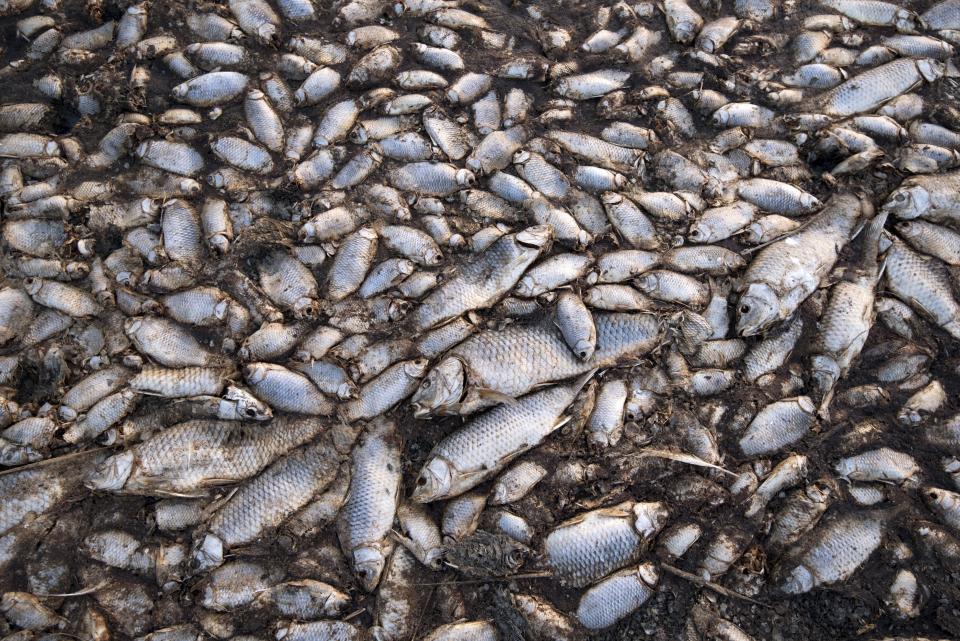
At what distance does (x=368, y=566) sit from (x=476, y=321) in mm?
1838

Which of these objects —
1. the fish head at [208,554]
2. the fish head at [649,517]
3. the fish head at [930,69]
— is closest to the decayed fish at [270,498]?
the fish head at [208,554]

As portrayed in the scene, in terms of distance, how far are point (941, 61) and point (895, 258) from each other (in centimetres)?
251

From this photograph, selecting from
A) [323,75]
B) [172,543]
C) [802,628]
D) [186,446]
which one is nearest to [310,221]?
[323,75]

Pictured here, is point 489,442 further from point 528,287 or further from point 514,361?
point 528,287

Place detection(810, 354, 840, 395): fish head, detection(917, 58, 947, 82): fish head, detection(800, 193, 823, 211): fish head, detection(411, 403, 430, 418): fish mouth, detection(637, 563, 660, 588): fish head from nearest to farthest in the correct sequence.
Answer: detection(637, 563, 660, 588): fish head, detection(411, 403, 430, 418): fish mouth, detection(810, 354, 840, 395): fish head, detection(800, 193, 823, 211): fish head, detection(917, 58, 947, 82): fish head

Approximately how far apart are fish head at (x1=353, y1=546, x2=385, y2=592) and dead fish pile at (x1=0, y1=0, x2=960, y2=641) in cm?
2

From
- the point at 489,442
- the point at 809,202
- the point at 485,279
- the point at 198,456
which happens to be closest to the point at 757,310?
the point at 809,202

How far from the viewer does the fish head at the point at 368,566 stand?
4070 mm

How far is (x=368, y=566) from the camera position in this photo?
13.4ft

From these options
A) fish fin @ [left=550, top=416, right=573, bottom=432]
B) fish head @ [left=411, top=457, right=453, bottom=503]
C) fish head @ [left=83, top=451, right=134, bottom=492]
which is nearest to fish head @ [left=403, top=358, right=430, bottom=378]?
fish head @ [left=411, top=457, right=453, bottom=503]

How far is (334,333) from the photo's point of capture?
467cm

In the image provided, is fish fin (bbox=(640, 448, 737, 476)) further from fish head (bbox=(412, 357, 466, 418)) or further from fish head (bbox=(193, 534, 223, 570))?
fish head (bbox=(193, 534, 223, 570))

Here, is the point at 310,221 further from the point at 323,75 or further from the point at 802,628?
the point at 802,628

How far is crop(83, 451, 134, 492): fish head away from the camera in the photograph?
4.20 meters
